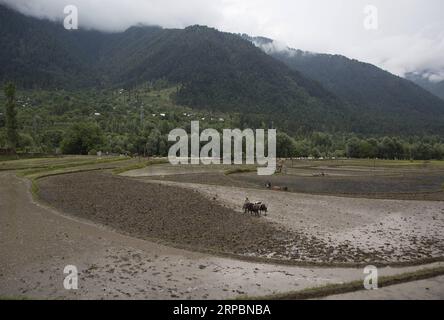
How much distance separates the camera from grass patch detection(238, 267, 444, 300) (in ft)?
56.0

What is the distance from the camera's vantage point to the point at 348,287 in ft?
59.5

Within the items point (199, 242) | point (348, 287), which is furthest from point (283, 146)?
point (348, 287)

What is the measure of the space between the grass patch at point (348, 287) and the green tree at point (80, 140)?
127 meters

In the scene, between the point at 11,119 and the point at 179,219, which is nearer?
the point at 179,219

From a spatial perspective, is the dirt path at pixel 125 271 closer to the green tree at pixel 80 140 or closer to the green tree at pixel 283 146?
the green tree at pixel 80 140

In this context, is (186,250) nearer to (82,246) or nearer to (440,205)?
(82,246)

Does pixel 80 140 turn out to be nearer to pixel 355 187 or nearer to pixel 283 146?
pixel 283 146

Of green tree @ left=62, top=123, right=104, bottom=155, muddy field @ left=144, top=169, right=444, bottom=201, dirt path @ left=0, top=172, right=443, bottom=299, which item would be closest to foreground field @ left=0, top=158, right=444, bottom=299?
dirt path @ left=0, top=172, right=443, bottom=299

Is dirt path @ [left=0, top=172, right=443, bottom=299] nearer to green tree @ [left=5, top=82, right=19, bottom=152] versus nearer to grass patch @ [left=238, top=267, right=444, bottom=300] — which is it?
grass patch @ [left=238, top=267, right=444, bottom=300]

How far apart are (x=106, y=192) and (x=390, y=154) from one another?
154m

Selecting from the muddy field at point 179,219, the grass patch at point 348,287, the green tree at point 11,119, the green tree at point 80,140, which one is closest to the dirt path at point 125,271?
the grass patch at point 348,287

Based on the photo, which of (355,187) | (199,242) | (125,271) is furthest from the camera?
(355,187)

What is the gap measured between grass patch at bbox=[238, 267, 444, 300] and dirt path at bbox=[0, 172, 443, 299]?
0.80 metres

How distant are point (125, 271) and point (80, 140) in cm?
12496
